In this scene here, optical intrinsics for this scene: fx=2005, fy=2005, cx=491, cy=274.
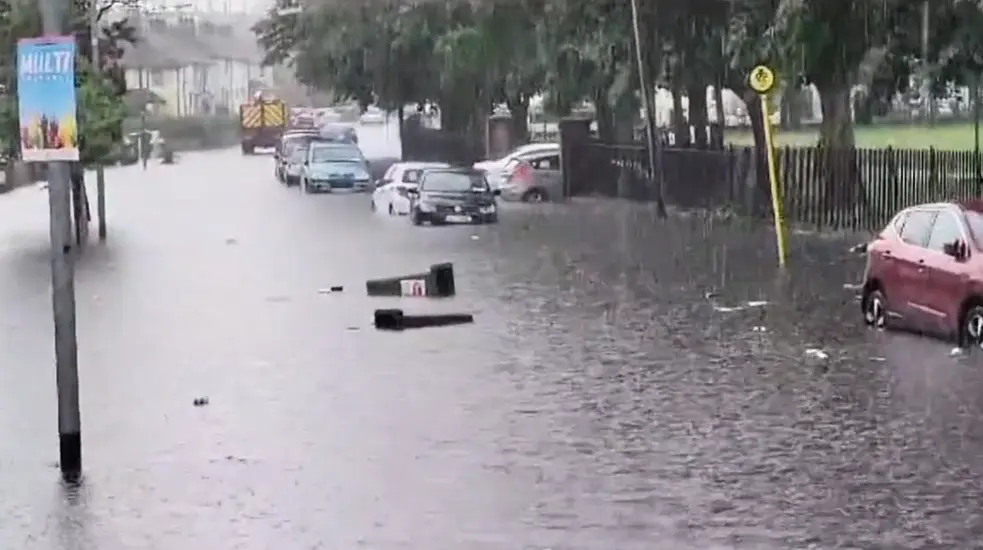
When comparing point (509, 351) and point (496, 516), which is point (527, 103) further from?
point (496, 516)

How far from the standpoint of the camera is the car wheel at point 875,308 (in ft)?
69.9

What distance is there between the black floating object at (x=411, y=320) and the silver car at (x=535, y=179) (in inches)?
1232

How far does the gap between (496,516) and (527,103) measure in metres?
55.5

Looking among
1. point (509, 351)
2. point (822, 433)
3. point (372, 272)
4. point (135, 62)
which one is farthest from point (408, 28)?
point (135, 62)

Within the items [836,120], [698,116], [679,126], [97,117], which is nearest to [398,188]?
[698,116]

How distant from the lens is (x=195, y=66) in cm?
15938

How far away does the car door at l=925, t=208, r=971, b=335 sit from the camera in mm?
19141

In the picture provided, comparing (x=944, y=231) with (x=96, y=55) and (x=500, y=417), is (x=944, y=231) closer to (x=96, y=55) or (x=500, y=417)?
(x=500, y=417)

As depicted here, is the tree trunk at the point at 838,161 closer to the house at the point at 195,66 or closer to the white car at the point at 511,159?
the white car at the point at 511,159

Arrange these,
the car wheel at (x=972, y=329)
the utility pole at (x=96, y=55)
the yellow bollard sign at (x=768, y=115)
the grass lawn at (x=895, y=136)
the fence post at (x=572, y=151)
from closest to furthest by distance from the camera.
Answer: the car wheel at (x=972, y=329) < the yellow bollard sign at (x=768, y=115) < the utility pole at (x=96, y=55) < the fence post at (x=572, y=151) < the grass lawn at (x=895, y=136)

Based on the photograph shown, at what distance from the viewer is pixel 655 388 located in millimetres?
17141

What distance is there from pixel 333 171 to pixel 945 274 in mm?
45265

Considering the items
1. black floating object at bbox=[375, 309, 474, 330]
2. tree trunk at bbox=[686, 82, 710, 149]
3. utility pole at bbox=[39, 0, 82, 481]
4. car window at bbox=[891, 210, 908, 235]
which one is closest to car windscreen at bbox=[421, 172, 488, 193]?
tree trunk at bbox=[686, 82, 710, 149]

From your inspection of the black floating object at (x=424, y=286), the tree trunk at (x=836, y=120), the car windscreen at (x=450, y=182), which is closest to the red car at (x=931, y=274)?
the black floating object at (x=424, y=286)
